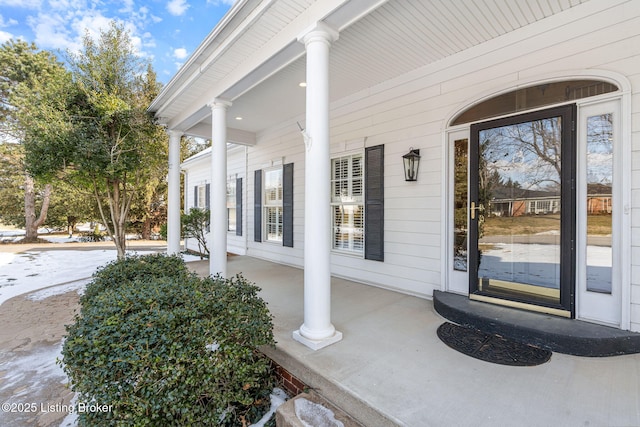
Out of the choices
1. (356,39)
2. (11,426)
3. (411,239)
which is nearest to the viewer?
(11,426)

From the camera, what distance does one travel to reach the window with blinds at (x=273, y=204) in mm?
6684

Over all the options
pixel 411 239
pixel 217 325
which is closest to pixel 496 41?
pixel 411 239

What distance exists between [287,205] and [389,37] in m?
3.74

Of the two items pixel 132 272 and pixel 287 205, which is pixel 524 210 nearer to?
pixel 287 205

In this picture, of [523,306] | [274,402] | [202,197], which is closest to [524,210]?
[523,306]

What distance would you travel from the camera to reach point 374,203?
4.38 metres

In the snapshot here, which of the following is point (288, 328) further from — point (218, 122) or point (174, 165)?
point (174, 165)

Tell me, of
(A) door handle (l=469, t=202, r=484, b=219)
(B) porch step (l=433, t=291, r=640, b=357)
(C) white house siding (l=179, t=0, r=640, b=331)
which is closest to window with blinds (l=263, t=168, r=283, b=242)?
(C) white house siding (l=179, t=0, r=640, b=331)

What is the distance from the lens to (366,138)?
4547mm

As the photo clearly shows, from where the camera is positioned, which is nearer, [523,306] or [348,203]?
[523,306]

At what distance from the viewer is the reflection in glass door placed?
8.96ft

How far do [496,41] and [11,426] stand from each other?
563 cm

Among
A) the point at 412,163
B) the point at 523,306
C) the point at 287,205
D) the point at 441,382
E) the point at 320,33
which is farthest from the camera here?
the point at 287,205

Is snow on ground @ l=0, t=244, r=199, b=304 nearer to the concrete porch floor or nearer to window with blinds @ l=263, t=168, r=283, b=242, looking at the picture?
window with blinds @ l=263, t=168, r=283, b=242
